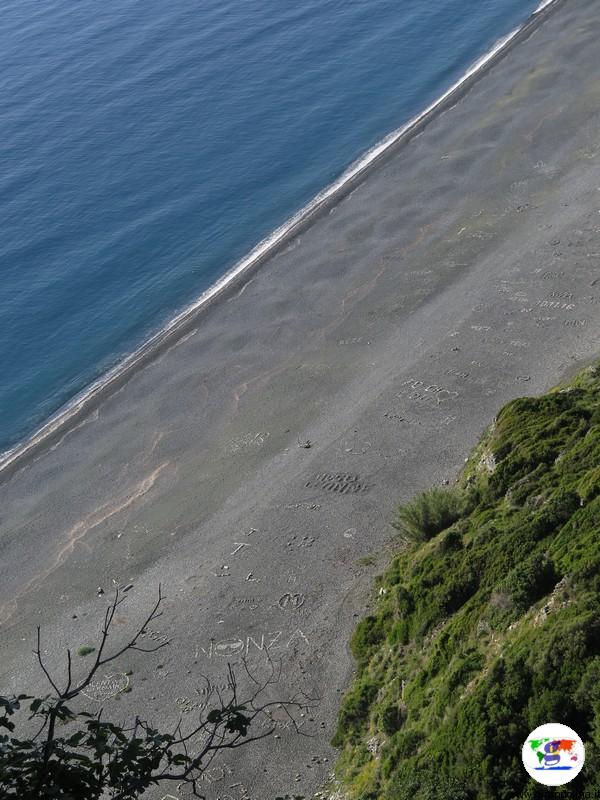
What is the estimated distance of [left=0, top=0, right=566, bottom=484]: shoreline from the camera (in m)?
30.5

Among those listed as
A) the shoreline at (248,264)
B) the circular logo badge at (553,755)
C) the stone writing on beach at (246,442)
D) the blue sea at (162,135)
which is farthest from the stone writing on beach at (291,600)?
the blue sea at (162,135)

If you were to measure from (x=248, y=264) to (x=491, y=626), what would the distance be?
2558cm

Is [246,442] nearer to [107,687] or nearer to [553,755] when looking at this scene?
[107,687]

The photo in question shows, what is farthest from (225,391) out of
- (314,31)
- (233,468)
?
(314,31)

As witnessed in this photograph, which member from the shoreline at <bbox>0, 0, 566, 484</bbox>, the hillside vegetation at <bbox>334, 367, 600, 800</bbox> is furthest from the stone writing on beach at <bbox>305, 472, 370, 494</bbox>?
the shoreline at <bbox>0, 0, 566, 484</bbox>

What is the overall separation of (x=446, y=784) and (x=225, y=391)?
1881 centimetres

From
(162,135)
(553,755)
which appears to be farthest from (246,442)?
(162,135)

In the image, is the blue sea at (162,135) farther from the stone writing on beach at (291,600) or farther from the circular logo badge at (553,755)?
the circular logo badge at (553,755)

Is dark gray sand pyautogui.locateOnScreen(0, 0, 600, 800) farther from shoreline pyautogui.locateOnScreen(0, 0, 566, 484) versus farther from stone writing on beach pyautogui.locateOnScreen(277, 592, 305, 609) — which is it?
shoreline pyautogui.locateOnScreen(0, 0, 566, 484)

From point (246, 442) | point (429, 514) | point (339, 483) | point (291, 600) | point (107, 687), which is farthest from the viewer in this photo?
point (246, 442)

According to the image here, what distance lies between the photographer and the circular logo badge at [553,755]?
9.65 m

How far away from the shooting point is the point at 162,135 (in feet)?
164

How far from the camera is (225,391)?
29.0 m

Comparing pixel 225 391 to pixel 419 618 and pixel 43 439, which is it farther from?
pixel 419 618
